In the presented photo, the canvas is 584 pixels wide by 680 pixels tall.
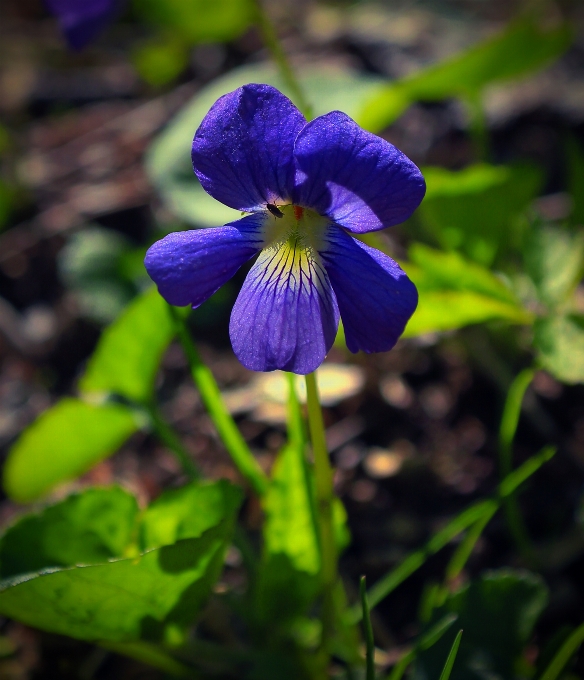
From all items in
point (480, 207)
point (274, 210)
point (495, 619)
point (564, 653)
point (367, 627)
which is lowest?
point (495, 619)

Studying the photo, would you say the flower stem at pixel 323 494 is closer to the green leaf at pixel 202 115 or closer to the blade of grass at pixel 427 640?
the blade of grass at pixel 427 640

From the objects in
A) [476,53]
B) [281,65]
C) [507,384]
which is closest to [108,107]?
[281,65]

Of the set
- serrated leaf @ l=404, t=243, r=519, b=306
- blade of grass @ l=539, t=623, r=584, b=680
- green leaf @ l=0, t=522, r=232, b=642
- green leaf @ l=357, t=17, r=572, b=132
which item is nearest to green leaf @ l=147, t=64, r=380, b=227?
green leaf @ l=357, t=17, r=572, b=132

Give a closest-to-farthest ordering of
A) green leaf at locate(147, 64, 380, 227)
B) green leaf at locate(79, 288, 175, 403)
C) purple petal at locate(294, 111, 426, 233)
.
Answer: purple petal at locate(294, 111, 426, 233) < green leaf at locate(79, 288, 175, 403) < green leaf at locate(147, 64, 380, 227)

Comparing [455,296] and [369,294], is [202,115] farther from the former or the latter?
[369,294]

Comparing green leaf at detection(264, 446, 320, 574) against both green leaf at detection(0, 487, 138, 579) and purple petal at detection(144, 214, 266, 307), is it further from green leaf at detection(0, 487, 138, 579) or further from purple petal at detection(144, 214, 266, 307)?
purple petal at detection(144, 214, 266, 307)

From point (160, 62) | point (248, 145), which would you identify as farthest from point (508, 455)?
point (160, 62)

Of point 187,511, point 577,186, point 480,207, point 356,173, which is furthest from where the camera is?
point 577,186
